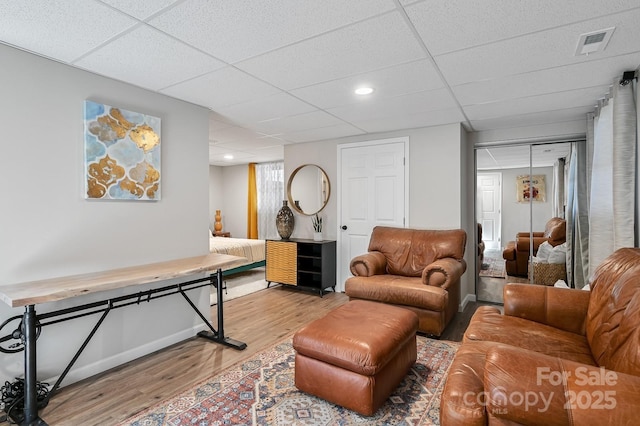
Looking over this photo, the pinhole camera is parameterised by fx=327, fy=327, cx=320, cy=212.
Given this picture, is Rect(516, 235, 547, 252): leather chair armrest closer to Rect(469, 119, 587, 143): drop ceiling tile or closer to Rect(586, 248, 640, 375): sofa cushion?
Rect(469, 119, 587, 143): drop ceiling tile

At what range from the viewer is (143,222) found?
2.78 metres

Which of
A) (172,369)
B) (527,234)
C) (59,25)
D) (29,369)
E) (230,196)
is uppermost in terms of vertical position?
(59,25)

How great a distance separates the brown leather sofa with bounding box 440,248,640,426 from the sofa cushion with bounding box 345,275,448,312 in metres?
0.76

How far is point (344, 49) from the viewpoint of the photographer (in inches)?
81.8

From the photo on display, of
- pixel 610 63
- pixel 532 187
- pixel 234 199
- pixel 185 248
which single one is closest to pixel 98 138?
pixel 185 248

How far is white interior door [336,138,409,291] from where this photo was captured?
170 inches

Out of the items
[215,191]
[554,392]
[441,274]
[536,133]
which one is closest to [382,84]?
[441,274]

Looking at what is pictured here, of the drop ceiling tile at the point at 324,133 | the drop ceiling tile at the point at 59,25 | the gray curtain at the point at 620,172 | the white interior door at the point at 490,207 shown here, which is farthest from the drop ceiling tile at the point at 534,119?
the drop ceiling tile at the point at 59,25

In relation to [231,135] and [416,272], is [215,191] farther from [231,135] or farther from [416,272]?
[416,272]

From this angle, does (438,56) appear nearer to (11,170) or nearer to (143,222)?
(143,222)

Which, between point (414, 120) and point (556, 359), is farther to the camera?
point (414, 120)

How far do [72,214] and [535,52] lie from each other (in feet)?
11.0

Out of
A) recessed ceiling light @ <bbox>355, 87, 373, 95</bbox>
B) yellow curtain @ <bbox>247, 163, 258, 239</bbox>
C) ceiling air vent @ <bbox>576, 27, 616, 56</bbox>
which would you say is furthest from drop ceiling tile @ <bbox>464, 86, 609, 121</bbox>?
yellow curtain @ <bbox>247, 163, 258, 239</bbox>

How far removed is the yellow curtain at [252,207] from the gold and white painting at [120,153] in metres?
4.80
